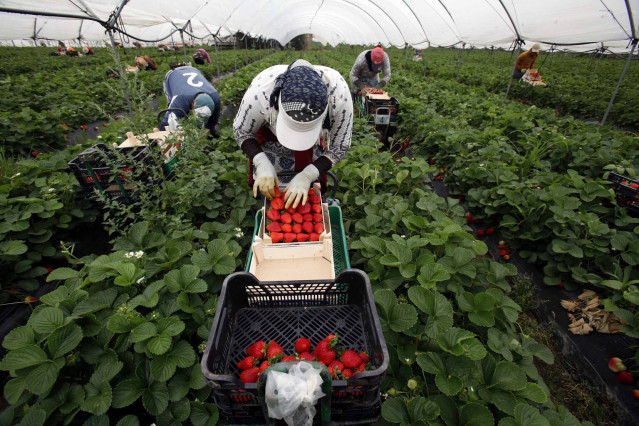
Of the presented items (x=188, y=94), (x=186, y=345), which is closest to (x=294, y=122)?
(x=186, y=345)

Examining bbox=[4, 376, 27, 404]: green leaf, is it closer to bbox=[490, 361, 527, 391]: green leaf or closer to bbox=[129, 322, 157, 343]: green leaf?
bbox=[129, 322, 157, 343]: green leaf

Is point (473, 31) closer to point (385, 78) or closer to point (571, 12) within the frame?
point (571, 12)

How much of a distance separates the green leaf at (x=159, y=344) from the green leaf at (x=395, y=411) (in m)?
1.04

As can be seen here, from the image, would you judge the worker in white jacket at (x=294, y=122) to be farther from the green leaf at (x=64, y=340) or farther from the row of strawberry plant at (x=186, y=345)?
the green leaf at (x=64, y=340)

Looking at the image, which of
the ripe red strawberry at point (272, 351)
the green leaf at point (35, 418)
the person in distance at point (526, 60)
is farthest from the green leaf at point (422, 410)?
the person in distance at point (526, 60)

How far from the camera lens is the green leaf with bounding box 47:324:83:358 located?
1312mm

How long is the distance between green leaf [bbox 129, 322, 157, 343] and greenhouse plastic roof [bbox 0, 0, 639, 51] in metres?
4.72

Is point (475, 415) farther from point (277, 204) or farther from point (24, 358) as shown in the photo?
point (24, 358)

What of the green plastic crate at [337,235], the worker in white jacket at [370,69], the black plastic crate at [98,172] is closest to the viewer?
the green plastic crate at [337,235]

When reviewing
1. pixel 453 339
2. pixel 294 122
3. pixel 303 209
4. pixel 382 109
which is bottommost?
pixel 453 339

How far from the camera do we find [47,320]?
1.39 meters

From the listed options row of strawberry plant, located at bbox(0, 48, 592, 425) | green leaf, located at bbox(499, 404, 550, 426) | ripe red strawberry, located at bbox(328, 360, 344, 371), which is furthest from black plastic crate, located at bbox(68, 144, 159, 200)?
green leaf, located at bbox(499, 404, 550, 426)

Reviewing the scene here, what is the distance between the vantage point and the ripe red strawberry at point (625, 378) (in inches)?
77.5

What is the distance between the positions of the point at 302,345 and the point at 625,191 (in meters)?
3.60
